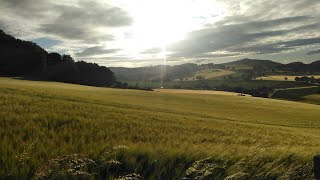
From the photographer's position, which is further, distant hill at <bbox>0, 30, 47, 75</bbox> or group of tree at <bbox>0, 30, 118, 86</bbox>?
group of tree at <bbox>0, 30, 118, 86</bbox>

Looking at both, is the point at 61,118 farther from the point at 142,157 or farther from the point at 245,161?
the point at 245,161

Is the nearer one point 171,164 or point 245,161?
point 171,164

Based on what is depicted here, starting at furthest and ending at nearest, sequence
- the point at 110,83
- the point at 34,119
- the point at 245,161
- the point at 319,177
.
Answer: the point at 110,83
the point at 34,119
the point at 245,161
the point at 319,177

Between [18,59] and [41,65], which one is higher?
[18,59]

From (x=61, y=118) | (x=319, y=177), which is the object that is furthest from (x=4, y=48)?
(x=319, y=177)

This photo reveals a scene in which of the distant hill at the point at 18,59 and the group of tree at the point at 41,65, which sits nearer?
the distant hill at the point at 18,59

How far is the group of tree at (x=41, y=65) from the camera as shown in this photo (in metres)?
134

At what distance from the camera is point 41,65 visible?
462ft

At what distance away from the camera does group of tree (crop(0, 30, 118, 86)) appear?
133875 mm

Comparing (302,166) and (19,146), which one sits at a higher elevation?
(19,146)

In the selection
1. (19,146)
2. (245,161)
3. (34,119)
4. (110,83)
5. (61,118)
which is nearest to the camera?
(19,146)

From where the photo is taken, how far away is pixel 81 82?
480 ft

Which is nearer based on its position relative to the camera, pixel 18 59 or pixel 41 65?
pixel 18 59

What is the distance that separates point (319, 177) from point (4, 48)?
149535 mm
